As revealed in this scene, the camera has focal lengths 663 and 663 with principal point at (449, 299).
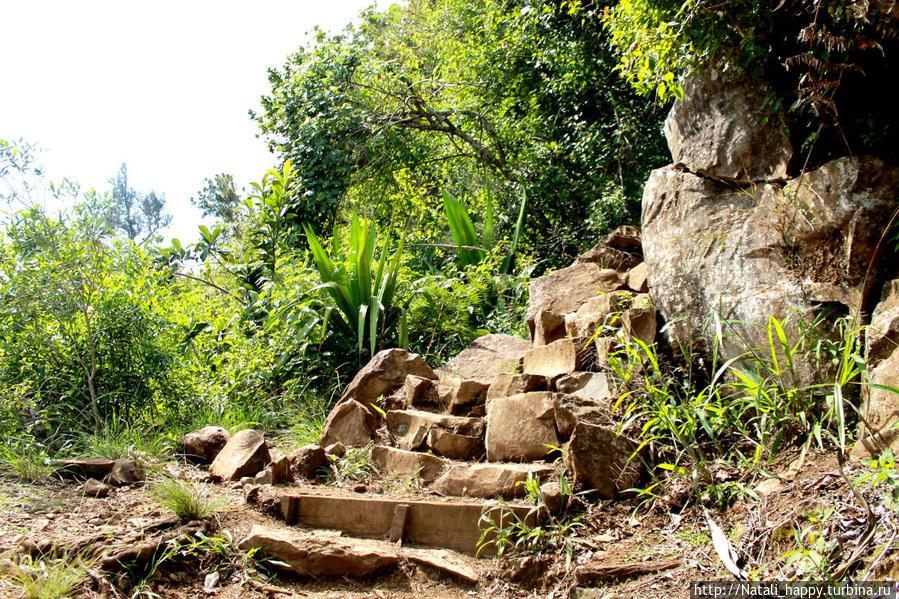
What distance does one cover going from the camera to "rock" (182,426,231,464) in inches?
144

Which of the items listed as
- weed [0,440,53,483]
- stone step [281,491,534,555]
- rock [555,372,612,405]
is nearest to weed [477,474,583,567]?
stone step [281,491,534,555]

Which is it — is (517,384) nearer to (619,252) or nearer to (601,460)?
(601,460)

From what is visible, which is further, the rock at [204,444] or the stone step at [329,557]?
the rock at [204,444]

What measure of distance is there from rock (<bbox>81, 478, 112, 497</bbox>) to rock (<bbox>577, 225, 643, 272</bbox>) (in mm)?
3100

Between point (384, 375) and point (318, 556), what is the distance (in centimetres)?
161

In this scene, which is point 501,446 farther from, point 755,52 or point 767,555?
point 755,52

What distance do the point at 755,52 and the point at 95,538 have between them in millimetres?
3539

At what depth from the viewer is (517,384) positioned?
3605 millimetres

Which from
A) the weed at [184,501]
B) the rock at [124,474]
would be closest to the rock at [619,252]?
the weed at [184,501]

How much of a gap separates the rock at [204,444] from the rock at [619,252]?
2.56 meters

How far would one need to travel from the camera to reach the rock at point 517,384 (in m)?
3.59

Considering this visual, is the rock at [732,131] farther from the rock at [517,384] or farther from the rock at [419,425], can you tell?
the rock at [419,425]

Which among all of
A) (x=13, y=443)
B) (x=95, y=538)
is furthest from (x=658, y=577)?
(x=13, y=443)

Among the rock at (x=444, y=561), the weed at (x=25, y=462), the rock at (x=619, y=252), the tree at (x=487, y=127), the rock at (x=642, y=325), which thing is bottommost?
the rock at (x=444, y=561)
